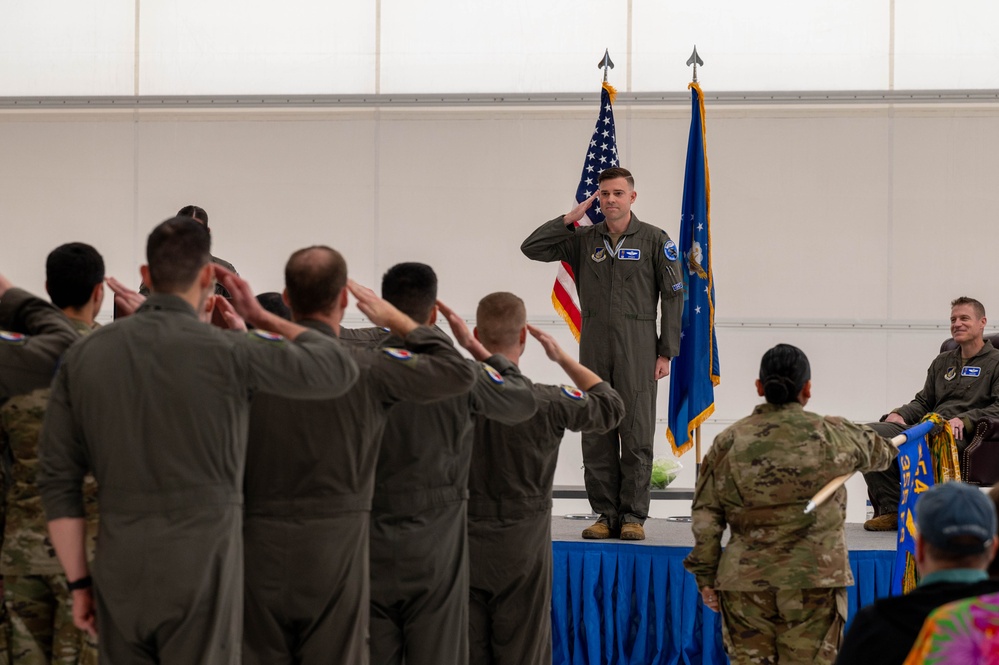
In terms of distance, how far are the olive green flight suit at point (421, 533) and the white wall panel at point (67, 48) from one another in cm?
590

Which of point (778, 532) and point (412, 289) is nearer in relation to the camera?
point (412, 289)

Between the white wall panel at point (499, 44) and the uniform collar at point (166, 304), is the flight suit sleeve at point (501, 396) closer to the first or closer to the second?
the uniform collar at point (166, 304)

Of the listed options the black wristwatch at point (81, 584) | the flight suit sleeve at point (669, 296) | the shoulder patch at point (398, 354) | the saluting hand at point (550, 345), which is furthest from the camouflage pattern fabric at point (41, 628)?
the flight suit sleeve at point (669, 296)

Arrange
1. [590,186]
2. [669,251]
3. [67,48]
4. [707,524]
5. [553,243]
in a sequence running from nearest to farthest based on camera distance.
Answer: [707,524] → [669,251] → [553,243] → [590,186] → [67,48]

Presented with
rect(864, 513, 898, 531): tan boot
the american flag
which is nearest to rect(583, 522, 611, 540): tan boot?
the american flag

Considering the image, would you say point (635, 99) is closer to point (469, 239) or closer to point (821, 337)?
point (469, 239)

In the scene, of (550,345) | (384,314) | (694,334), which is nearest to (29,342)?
(384,314)

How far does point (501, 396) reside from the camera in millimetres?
2990

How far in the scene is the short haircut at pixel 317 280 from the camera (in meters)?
2.60

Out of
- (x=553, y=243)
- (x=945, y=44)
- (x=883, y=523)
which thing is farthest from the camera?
(x=945, y=44)

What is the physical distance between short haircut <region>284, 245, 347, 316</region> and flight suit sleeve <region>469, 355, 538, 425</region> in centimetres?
51

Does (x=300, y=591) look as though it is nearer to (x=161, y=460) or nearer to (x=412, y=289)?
(x=161, y=460)

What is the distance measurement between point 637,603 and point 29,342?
3.08 m

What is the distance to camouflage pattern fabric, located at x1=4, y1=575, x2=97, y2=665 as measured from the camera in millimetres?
2723
